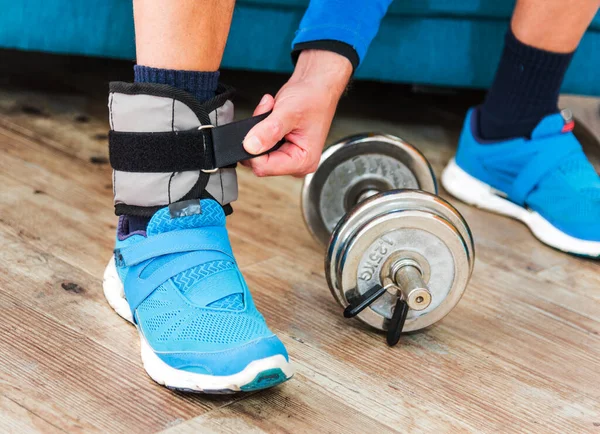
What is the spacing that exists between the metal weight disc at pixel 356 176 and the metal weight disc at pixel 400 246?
0.19m

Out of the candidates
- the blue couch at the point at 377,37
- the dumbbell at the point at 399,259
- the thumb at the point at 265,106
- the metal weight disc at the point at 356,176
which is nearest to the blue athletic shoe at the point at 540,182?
the blue couch at the point at 377,37

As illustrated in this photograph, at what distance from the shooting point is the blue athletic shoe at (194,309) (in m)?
0.70

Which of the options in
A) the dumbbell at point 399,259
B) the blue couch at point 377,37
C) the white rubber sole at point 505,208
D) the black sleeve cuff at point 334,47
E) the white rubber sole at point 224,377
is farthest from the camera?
the blue couch at point 377,37

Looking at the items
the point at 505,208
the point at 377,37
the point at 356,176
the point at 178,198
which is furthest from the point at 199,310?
the point at 377,37

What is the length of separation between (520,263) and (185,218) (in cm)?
57

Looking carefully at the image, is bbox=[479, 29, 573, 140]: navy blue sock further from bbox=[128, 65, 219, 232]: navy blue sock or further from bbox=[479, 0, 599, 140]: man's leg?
bbox=[128, 65, 219, 232]: navy blue sock

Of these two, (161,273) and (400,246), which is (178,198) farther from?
(400,246)

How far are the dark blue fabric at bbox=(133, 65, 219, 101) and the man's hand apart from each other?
0.23ft

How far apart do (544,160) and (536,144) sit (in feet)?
0.10

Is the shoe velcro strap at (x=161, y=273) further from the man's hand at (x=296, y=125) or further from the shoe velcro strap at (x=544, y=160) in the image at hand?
the shoe velcro strap at (x=544, y=160)

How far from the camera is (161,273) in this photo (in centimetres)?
77

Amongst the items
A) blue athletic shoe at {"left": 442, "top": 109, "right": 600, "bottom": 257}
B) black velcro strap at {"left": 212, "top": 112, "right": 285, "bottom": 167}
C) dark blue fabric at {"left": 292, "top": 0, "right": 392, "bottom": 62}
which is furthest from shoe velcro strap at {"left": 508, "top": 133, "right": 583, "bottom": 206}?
black velcro strap at {"left": 212, "top": 112, "right": 285, "bottom": 167}

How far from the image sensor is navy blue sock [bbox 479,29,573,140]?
1.20 meters

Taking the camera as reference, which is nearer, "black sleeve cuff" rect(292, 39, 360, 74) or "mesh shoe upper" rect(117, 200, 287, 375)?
"mesh shoe upper" rect(117, 200, 287, 375)
